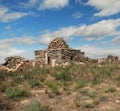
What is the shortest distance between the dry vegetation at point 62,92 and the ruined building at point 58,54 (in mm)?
12063

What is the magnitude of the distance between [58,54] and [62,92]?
17073 millimetres

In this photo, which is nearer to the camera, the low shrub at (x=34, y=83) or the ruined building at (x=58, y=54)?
the low shrub at (x=34, y=83)

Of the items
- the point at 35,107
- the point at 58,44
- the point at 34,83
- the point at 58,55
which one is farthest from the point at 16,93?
the point at 58,44

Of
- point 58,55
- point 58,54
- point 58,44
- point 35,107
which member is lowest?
point 35,107

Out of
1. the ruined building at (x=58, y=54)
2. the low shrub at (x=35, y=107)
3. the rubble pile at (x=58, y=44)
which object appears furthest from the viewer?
the rubble pile at (x=58, y=44)

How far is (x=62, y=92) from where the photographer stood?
13.4 meters

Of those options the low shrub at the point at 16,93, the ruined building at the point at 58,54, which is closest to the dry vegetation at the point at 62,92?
the low shrub at the point at 16,93

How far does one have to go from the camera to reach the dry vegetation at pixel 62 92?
11023 mm

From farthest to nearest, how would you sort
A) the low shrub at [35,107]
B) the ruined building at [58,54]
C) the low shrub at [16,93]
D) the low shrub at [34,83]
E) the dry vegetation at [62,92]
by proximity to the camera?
the ruined building at [58,54], the low shrub at [34,83], the low shrub at [16,93], the dry vegetation at [62,92], the low shrub at [35,107]

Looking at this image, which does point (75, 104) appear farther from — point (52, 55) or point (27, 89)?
point (52, 55)

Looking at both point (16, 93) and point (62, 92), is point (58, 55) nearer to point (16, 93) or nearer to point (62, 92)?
point (62, 92)

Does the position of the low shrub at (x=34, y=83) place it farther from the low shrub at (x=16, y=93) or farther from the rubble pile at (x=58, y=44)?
the rubble pile at (x=58, y=44)

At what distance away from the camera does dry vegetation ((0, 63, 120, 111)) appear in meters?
11.0

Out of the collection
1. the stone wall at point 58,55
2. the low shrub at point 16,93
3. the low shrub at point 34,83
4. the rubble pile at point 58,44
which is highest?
the rubble pile at point 58,44
